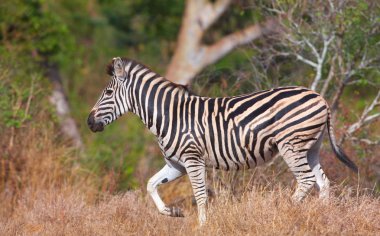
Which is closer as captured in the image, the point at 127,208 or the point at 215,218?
the point at 215,218

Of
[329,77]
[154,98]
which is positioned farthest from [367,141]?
[154,98]

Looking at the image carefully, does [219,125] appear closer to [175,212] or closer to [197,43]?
[175,212]

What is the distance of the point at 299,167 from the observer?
9.80 m

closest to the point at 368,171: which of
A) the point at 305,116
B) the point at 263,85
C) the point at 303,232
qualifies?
the point at 263,85

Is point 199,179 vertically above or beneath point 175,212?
above

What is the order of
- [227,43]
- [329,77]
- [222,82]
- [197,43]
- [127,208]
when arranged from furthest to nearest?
[197,43] < [227,43] < [222,82] < [329,77] < [127,208]

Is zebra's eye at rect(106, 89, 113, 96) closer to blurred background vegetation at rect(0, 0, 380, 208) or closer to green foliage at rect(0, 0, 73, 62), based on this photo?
blurred background vegetation at rect(0, 0, 380, 208)

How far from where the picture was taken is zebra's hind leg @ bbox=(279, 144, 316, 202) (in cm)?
972

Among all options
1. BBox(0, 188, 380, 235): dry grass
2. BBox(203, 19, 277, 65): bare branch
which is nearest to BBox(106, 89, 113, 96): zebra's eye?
BBox(0, 188, 380, 235): dry grass

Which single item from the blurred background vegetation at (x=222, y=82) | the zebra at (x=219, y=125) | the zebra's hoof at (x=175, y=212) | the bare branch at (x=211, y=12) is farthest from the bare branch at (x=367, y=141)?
the bare branch at (x=211, y=12)

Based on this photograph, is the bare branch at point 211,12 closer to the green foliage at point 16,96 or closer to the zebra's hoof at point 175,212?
the green foliage at point 16,96

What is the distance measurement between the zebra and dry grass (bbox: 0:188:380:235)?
33 cm

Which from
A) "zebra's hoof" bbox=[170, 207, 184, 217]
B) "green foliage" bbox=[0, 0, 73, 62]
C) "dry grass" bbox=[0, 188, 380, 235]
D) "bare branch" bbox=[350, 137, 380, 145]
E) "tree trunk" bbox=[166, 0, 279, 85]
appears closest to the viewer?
"dry grass" bbox=[0, 188, 380, 235]

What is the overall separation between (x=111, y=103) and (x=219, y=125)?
4.98 feet
